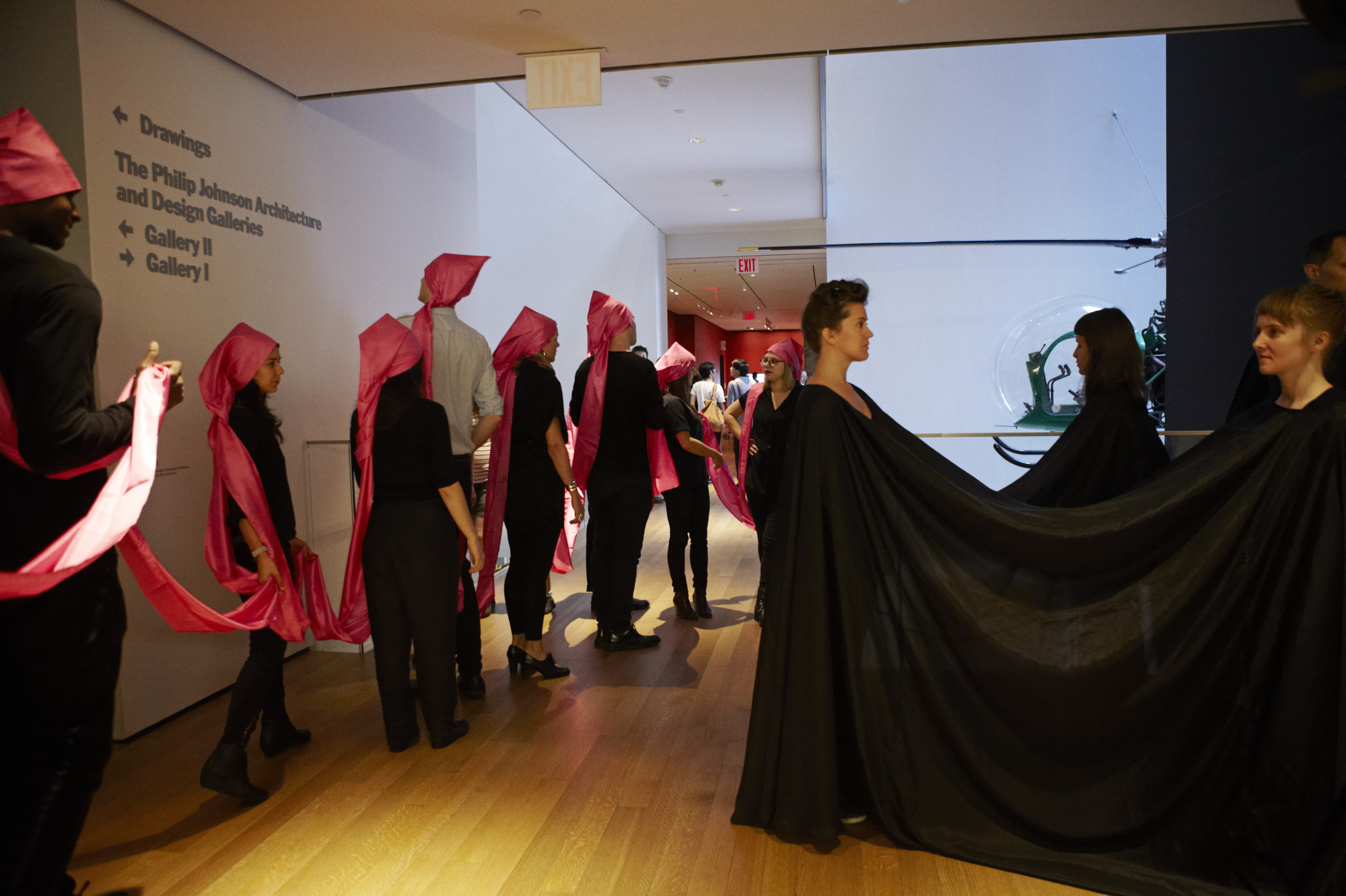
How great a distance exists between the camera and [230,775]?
244 centimetres

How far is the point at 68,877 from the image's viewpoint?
200cm

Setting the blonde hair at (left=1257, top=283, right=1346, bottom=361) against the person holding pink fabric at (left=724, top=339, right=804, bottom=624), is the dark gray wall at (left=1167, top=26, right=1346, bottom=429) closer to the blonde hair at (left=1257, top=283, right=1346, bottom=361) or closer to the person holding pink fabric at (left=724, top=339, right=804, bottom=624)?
the blonde hair at (left=1257, top=283, right=1346, bottom=361)

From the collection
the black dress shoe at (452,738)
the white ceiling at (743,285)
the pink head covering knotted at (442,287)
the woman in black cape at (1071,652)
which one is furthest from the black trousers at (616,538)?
the white ceiling at (743,285)

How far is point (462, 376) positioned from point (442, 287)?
37 cm

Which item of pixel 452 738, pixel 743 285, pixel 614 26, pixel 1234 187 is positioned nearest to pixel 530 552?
pixel 452 738

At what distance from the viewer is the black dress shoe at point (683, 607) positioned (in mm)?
4531

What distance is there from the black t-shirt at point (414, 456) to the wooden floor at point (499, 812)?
0.91 m

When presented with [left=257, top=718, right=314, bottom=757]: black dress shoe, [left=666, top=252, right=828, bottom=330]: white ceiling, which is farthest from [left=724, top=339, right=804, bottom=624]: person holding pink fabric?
[left=666, top=252, right=828, bottom=330]: white ceiling

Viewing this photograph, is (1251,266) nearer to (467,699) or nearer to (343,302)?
(467,699)

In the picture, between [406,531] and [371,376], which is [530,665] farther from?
[371,376]

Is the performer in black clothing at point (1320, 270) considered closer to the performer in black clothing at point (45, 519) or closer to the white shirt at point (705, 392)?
the performer in black clothing at point (45, 519)

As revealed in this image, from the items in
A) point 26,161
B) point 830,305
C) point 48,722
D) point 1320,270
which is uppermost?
point 26,161

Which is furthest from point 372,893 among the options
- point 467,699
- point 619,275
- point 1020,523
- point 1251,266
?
point 619,275

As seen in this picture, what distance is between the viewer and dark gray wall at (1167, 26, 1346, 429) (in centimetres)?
303
